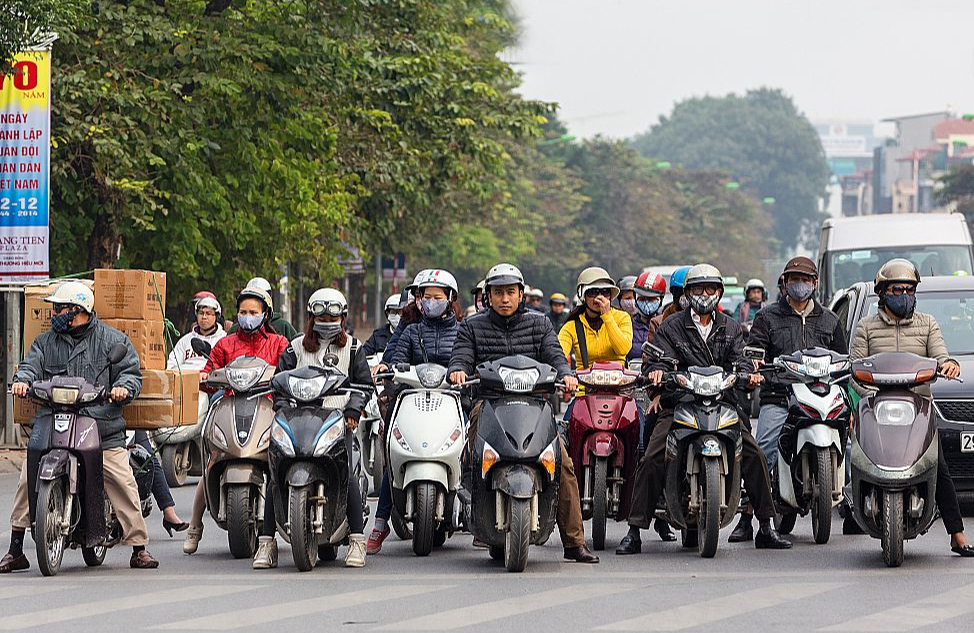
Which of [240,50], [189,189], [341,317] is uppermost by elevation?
[240,50]

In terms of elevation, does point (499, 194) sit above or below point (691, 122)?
below

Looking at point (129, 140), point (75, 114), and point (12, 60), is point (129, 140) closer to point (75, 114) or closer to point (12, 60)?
point (75, 114)

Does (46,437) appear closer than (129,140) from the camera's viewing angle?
Yes

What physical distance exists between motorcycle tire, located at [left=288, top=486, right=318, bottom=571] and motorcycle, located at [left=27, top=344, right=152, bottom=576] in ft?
4.00

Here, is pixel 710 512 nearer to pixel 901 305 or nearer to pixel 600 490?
pixel 600 490

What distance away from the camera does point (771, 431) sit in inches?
449

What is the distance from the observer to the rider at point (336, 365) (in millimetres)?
10297

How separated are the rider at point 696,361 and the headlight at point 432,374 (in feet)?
4.18

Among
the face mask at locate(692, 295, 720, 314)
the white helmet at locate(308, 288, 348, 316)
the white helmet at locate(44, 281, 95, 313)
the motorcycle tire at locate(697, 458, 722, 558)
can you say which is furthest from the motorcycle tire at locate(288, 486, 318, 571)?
the face mask at locate(692, 295, 720, 314)

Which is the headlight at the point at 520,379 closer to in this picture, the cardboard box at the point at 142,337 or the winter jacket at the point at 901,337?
the winter jacket at the point at 901,337

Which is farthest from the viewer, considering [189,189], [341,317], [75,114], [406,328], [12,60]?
[189,189]

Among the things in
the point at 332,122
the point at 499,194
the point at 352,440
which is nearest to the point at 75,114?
the point at 332,122

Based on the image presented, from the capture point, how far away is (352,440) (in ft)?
34.2

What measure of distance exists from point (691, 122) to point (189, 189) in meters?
163
